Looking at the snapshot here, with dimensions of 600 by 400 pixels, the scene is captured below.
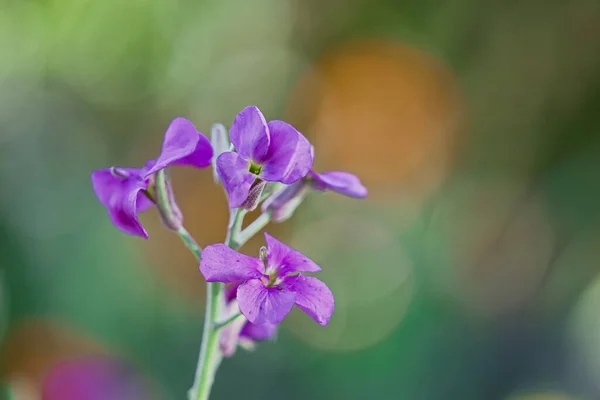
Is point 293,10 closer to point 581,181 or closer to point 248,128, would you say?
point 581,181

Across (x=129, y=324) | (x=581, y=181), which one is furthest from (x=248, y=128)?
(x=581, y=181)

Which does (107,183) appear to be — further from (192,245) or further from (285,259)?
(285,259)

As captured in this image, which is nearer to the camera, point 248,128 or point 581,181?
point 248,128

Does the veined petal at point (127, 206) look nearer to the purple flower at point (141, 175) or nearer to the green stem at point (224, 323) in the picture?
the purple flower at point (141, 175)

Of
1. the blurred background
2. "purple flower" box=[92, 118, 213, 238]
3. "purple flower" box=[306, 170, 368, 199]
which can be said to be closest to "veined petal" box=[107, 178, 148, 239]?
"purple flower" box=[92, 118, 213, 238]

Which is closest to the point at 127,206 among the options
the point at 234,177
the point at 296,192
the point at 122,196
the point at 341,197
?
the point at 122,196

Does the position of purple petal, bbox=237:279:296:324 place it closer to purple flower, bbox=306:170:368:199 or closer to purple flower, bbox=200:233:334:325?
purple flower, bbox=200:233:334:325
